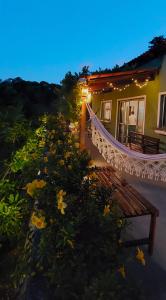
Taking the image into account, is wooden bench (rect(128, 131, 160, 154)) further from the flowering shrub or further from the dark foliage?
the dark foliage

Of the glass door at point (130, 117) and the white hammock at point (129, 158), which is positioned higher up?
the glass door at point (130, 117)

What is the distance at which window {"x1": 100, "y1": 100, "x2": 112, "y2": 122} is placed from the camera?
1077 cm

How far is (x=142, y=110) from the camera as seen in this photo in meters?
7.92

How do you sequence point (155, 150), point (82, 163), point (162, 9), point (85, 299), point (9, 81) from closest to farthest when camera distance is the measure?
point (85, 299)
point (82, 163)
point (155, 150)
point (9, 81)
point (162, 9)

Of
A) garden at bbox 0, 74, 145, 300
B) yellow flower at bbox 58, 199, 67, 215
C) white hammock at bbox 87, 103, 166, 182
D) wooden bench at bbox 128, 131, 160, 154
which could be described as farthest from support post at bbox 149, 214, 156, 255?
wooden bench at bbox 128, 131, 160, 154

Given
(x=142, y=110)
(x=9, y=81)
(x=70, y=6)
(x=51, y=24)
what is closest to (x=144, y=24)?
(x=70, y=6)

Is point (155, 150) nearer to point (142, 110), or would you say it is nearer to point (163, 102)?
point (163, 102)

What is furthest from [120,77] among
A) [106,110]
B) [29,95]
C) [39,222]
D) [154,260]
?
[29,95]

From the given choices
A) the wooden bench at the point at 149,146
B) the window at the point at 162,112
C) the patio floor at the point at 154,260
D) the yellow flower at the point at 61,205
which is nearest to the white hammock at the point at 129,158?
the patio floor at the point at 154,260

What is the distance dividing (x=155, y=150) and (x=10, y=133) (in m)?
3.10

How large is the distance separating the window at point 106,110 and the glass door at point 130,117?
98 cm

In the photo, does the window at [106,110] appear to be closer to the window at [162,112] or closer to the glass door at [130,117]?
the glass door at [130,117]

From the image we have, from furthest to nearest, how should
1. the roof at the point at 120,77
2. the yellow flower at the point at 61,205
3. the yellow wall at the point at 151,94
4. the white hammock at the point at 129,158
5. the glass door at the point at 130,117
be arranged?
the glass door at the point at 130,117 → the yellow wall at the point at 151,94 → the roof at the point at 120,77 → the white hammock at the point at 129,158 → the yellow flower at the point at 61,205

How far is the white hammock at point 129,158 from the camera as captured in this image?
456cm
